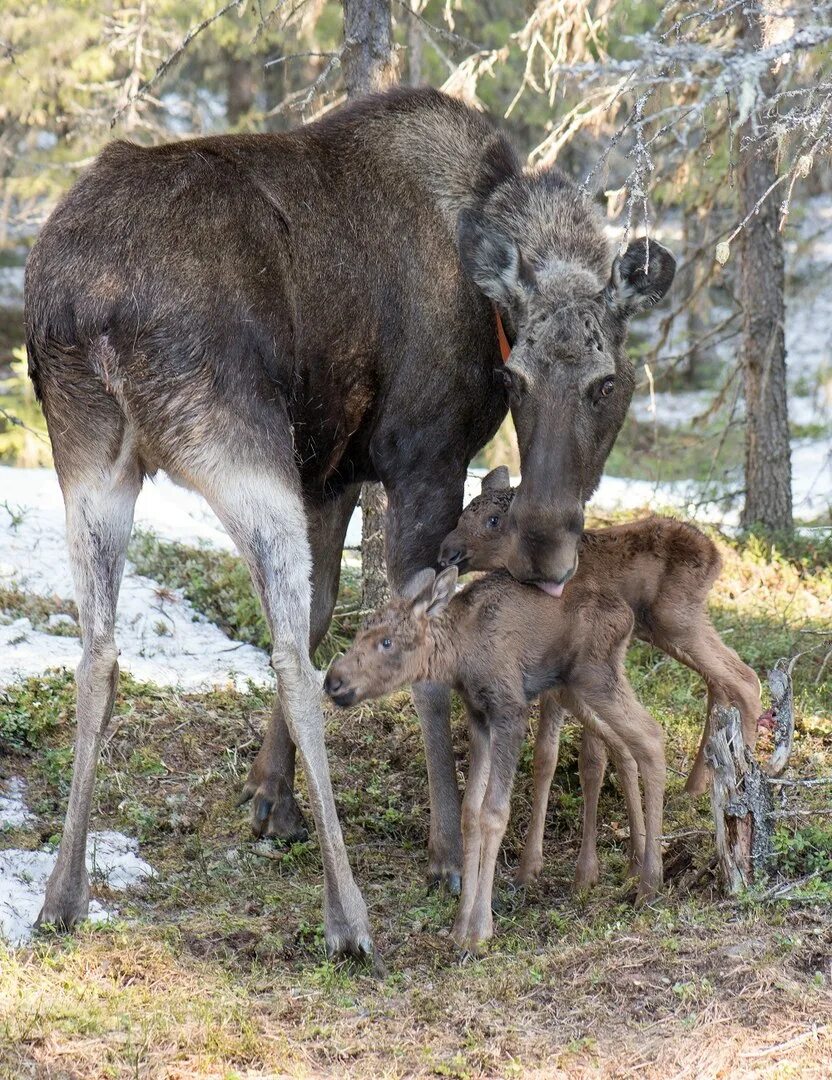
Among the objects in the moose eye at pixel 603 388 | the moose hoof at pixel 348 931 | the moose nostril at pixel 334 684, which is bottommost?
the moose hoof at pixel 348 931

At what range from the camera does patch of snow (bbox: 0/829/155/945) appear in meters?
5.48

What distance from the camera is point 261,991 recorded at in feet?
16.2

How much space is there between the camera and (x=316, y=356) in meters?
5.97

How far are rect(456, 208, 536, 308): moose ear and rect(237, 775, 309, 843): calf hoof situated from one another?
2.86 meters

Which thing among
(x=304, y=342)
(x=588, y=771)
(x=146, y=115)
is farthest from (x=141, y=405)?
(x=146, y=115)

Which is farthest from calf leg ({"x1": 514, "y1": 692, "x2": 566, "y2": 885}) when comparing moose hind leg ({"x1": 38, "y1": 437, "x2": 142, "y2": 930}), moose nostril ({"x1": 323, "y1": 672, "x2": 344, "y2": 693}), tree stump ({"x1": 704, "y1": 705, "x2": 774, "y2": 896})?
moose hind leg ({"x1": 38, "y1": 437, "x2": 142, "y2": 930})

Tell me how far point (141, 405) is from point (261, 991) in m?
2.40

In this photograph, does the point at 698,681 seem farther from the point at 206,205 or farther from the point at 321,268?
the point at 206,205

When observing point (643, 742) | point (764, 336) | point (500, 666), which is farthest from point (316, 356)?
point (764, 336)

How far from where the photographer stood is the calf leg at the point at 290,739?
6840 millimetres

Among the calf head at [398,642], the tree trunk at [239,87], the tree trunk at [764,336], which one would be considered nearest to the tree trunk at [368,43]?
the tree trunk at [764,336]

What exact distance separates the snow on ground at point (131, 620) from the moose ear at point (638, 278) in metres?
3.58

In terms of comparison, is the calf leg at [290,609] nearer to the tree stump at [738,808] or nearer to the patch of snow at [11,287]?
the tree stump at [738,808]

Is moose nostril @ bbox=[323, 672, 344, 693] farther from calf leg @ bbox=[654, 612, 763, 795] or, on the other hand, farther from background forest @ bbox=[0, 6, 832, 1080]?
calf leg @ bbox=[654, 612, 763, 795]
